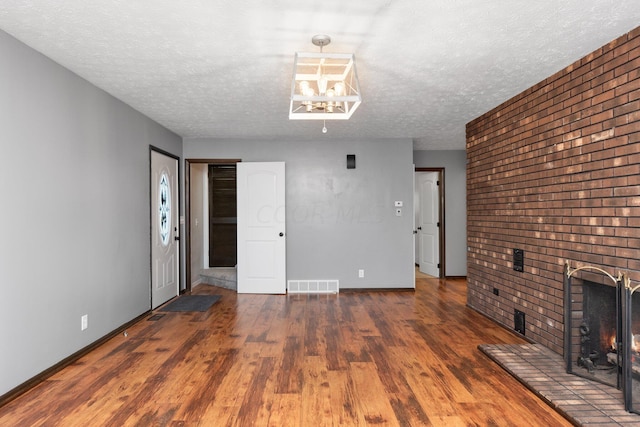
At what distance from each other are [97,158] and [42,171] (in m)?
0.79

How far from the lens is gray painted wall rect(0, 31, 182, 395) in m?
2.54

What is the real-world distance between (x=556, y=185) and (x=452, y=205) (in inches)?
155

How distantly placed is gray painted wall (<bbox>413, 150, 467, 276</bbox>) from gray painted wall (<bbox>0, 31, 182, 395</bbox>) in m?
5.05

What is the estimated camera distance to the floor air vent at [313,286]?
598 centimetres

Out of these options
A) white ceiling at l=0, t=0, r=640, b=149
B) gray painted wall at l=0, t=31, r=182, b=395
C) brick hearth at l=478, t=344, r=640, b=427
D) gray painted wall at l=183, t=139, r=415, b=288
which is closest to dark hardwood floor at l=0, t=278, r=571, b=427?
brick hearth at l=478, t=344, r=640, b=427

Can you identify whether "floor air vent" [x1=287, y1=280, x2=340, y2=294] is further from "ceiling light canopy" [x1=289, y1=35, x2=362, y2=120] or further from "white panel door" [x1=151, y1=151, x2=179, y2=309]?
"ceiling light canopy" [x1=289, y1=35, x2=362, y2=120]

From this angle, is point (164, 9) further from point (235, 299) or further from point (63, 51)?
point (235, 299)

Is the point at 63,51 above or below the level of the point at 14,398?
Answer: above

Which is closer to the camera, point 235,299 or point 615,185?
point 615,185

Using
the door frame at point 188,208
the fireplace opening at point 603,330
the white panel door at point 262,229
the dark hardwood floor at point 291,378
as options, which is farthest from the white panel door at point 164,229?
the fireplace opening at point 603,330

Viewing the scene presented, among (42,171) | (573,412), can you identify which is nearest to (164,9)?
(42,171)

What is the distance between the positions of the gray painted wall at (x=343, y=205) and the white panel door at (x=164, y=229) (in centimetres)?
73

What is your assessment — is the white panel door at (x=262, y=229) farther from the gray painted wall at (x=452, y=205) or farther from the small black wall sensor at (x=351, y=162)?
the gray painted wall at (x=452, y=205)

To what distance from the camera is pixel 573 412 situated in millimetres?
2270
